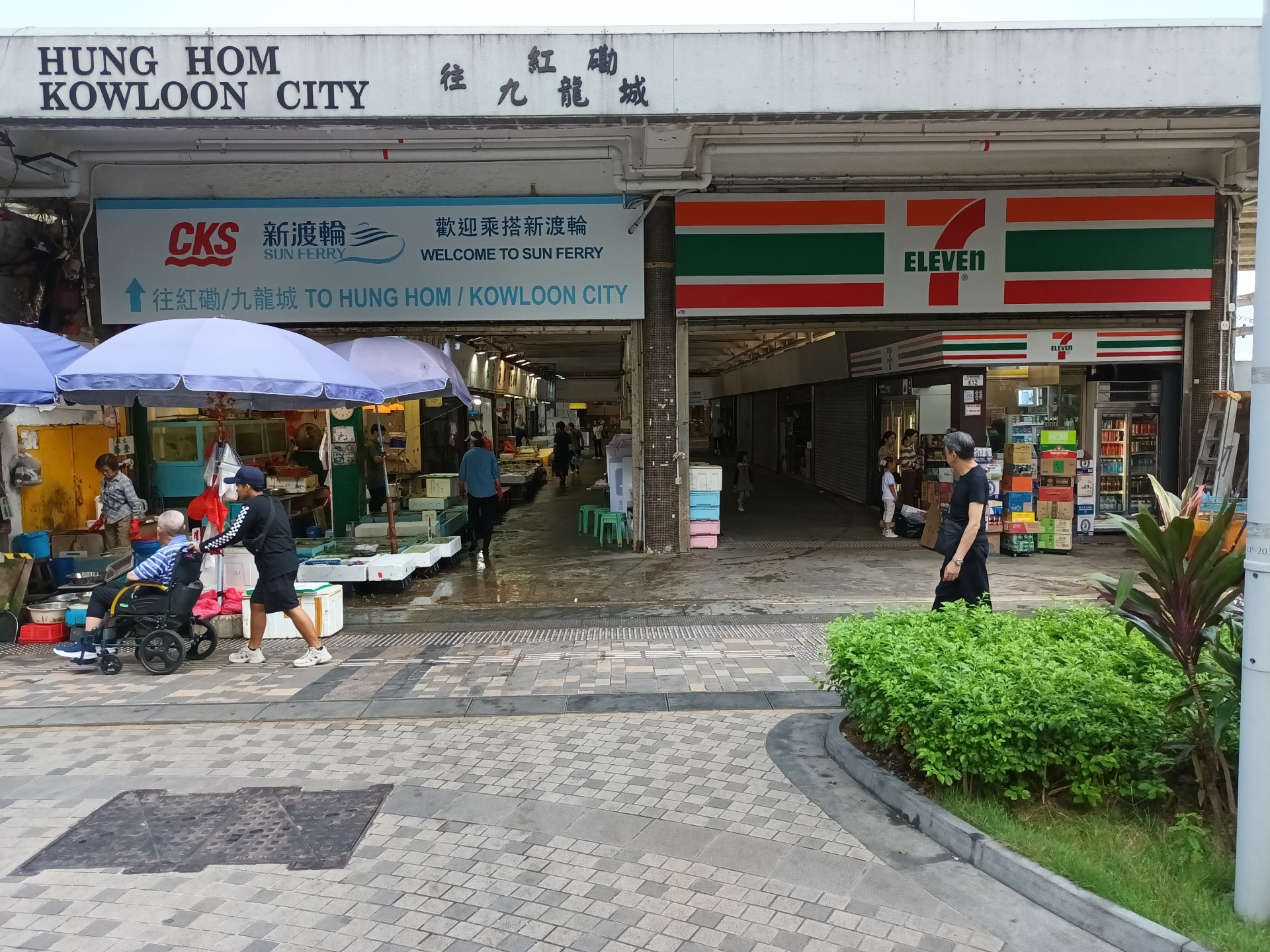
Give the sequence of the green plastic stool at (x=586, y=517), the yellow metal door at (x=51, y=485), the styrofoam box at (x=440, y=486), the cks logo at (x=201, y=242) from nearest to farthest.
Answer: the yellow metal door at (x=51, y=485) < the cks logo at (x=201, y=242) < the styrofoam box at (x=440, y=486) < the green plastic stool at (x=586, y=517)

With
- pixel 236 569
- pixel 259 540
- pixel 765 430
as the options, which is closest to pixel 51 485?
pixel 236 569

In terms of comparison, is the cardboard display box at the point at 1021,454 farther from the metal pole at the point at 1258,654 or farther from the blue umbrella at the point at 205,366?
the metal pole at the point at 1258,654

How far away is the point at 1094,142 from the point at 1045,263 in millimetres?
1566

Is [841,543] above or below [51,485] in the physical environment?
below

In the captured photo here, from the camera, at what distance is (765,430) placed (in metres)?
25.7

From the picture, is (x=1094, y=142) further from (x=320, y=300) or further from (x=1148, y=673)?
(x=320, y=300)

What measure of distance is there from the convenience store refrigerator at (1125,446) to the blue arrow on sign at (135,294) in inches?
527

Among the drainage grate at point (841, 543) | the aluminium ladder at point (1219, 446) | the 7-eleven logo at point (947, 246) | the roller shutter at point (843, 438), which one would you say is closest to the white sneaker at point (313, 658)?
the drainage grate at point (841, 543)

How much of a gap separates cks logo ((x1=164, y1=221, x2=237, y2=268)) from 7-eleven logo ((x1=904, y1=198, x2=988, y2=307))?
884cm

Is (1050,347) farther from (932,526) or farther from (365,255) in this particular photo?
(365,255)

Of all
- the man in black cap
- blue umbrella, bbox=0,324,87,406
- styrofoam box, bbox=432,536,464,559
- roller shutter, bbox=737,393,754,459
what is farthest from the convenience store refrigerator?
roller shutter, bbox=737,393,754,459

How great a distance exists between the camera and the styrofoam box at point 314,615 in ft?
25.0

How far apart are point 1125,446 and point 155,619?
1280 centimetres

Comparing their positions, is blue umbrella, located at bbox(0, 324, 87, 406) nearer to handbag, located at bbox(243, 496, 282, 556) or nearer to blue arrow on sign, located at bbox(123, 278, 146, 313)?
handbag, located at bbox(243, 496, 282, 556)
